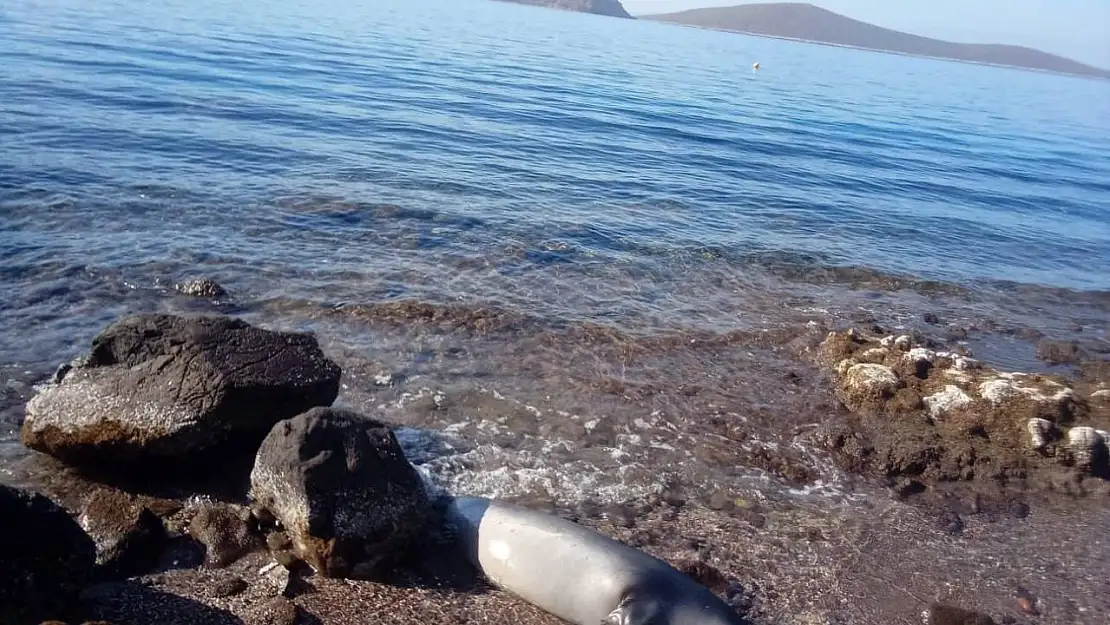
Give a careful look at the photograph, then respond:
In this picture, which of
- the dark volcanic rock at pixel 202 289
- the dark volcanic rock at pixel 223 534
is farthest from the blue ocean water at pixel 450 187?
the dark volcanic rock at pixel 223 534

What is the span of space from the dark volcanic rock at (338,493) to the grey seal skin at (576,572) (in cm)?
56

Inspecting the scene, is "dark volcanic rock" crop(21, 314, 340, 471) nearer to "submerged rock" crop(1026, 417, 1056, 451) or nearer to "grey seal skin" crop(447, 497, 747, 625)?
"grey seal skin" crop(447, 497, 747, 625)

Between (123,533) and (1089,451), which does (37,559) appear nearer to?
(123,533)

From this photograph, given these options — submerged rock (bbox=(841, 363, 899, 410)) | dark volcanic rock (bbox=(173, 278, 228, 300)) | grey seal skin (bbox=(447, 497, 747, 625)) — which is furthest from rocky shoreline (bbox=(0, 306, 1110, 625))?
dark volcanic rock (bbox=(173, 278, 228, 300))

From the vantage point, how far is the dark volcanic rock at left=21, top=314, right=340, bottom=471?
671 centimetres

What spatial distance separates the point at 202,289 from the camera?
10.6 metres

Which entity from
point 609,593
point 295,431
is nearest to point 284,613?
point 295,431

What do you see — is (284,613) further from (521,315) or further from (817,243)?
(817,243)

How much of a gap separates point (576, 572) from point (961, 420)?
552 cm

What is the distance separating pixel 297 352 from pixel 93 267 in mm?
5268

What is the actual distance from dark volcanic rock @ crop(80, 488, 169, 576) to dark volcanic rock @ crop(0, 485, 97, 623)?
0.40 m

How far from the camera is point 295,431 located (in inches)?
248

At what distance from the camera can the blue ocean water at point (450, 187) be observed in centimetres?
1204

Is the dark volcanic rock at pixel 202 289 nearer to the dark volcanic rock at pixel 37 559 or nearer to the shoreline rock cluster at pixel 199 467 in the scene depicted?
the shoreline rock cluster at pixel 199 467
